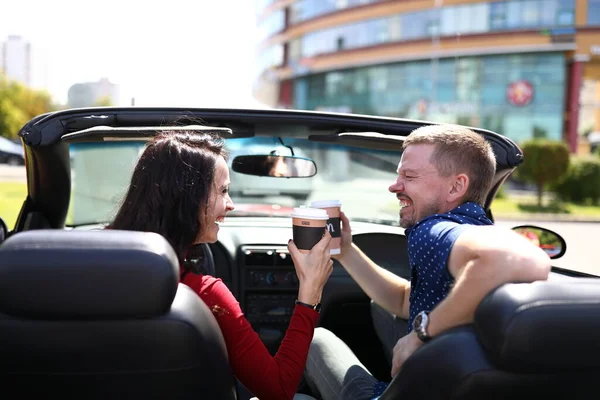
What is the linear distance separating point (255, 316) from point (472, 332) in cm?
228

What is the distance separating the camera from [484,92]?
3847 centimetres

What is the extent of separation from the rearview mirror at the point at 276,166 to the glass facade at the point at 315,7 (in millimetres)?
42235

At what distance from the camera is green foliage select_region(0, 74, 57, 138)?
43.5 metres

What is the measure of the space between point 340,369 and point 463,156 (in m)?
1.00

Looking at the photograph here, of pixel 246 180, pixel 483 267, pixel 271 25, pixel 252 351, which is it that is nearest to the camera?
pixel 483 267

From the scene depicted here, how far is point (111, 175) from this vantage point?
3.77 m

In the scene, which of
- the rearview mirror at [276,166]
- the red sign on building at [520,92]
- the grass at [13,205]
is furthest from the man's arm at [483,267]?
the red sign on building at [520,92]

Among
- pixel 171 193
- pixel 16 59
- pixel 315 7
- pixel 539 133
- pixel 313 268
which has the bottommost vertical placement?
pixel 313 268

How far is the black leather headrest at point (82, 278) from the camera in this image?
4.66ft

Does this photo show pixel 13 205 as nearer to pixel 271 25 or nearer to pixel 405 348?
pixel 405 348

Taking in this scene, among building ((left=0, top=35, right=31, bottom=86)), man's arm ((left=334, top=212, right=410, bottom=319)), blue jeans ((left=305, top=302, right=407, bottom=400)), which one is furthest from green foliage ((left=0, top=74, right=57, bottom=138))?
man's arm ((left=334, top=212, right=410, bottom=319))

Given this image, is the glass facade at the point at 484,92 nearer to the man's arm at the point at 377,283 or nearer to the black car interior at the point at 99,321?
the man's arm at the point at 377,283

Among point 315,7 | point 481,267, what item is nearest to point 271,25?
point 315,7

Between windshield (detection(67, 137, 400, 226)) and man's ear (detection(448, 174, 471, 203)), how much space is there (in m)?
0.86
